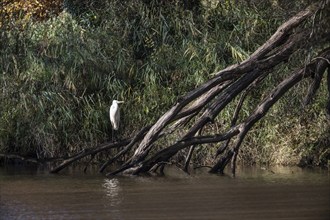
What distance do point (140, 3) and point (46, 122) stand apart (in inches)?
136

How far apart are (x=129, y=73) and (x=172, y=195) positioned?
5.94 meters

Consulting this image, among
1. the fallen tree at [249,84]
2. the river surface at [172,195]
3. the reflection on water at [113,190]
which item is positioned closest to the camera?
the river surface at [172,195]

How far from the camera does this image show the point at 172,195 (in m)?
13.6

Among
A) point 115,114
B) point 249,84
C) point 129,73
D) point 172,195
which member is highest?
point 129,73

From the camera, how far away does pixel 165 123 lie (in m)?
14.8

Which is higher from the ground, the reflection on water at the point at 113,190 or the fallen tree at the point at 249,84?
the fallen tree at the point at 249,84

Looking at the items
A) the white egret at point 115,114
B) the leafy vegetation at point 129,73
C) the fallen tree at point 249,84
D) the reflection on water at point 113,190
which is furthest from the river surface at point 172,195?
the white egret at point 115,114

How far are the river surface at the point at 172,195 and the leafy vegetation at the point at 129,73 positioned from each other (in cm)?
100

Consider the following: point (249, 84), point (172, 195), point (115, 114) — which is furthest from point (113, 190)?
point (115, 114)

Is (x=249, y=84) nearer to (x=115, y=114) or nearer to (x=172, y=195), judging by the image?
(x=172, y=195)

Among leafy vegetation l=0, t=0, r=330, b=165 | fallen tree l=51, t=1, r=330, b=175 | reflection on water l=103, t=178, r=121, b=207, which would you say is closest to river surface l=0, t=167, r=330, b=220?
reflection on water l=103, t=178, r=121, b=207

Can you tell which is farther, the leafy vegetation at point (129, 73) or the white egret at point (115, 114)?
the white egret at point (115, 114)

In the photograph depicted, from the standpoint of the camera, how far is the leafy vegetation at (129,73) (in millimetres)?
17422

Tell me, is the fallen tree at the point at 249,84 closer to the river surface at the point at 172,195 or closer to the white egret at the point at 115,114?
the river surface at the point at 172,195
